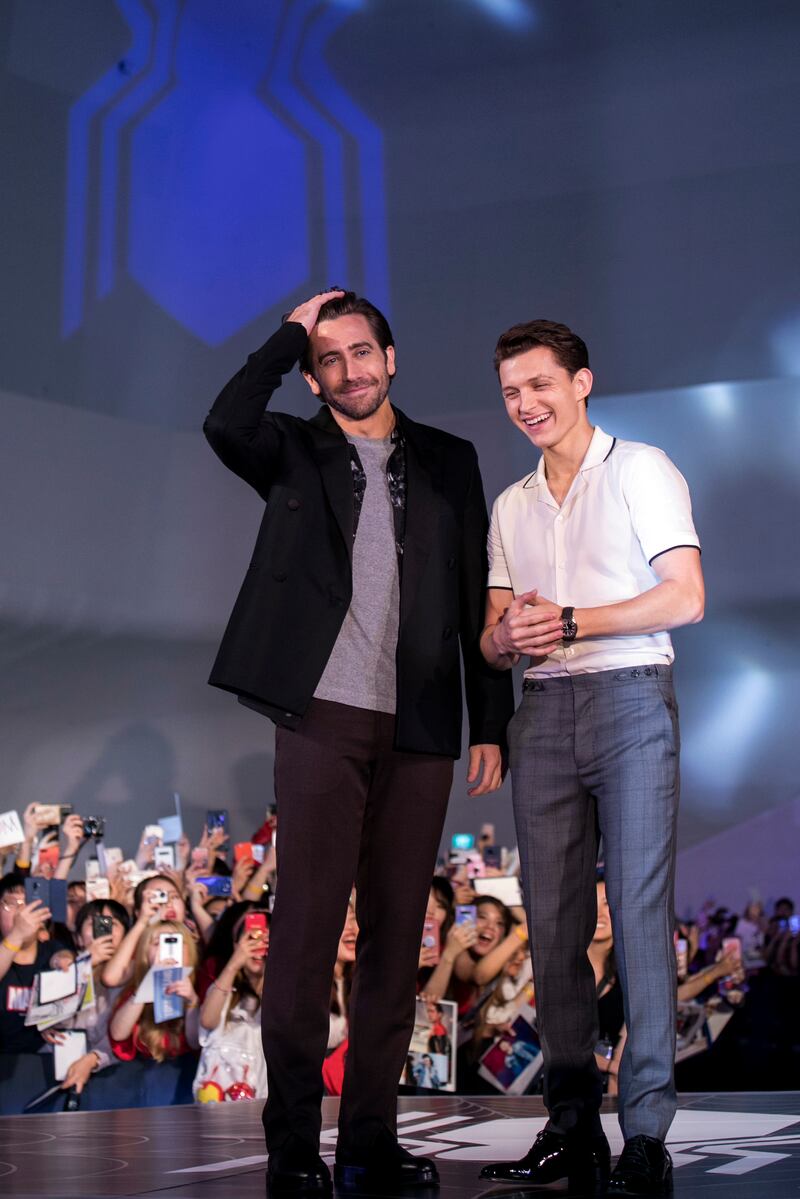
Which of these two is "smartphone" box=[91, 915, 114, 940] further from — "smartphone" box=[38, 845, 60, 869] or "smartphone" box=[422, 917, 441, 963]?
"smartphone" box=[422, 917, 441, 963]

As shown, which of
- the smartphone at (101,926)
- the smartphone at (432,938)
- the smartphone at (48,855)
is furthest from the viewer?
the smartphone at (48,855)

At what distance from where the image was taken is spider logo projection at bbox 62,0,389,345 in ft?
21.3

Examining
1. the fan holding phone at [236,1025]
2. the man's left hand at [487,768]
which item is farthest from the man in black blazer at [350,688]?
the fan holding phone at [236,1025]

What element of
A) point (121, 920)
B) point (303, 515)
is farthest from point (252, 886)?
point (303, 515)

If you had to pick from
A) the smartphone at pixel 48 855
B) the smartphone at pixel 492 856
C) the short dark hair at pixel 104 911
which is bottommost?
the short dark hair at pixel 104 911

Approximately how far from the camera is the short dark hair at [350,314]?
219 centimetres

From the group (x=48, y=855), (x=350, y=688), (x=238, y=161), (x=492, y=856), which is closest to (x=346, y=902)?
(x=350, y=688)

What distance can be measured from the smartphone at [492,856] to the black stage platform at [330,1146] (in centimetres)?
231

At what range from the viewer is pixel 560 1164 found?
1.89 metres

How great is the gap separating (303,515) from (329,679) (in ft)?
0.86

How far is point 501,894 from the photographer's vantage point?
4633 mm

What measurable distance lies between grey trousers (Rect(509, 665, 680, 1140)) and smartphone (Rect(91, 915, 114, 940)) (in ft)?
8.78

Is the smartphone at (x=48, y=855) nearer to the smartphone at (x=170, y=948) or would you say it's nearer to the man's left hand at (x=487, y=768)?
the smartphone at (x=170, y=948)

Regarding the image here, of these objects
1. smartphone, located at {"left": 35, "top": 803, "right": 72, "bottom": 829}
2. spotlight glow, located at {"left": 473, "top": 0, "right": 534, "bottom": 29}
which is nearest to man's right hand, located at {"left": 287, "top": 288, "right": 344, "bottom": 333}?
smartphone, located at {"left": 35, "top": 803, "right": 72, "bottom": 829}
